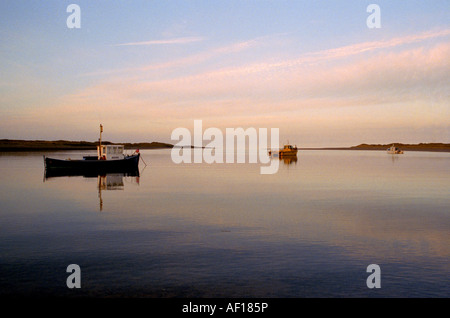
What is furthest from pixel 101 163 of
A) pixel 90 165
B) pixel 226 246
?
A: pixel 226 246

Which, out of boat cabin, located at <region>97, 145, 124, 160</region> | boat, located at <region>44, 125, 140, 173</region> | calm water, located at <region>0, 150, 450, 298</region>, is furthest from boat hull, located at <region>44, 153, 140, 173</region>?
calm water, located at <region>0, 150, 450, 298</region>

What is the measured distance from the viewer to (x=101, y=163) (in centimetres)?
Result: 6034

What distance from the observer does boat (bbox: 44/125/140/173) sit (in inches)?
2368

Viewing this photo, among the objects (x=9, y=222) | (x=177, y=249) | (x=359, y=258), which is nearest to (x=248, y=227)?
(x=177, y=249)

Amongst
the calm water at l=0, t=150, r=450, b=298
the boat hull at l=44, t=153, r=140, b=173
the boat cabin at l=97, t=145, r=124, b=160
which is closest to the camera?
the calm water at l=0, t=150, r=450, b=298

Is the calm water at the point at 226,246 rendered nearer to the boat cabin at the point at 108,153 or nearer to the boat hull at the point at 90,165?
the boat hull at the point at 90,165

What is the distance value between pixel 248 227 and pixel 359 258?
21.4 ft

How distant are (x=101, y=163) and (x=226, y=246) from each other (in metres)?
48.5

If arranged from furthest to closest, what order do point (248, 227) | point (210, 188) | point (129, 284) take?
point (210, 188) → point (248, 227) → point (129, 284)

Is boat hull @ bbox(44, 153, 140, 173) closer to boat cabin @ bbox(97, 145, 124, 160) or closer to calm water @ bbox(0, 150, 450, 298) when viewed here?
boat cabin @ bbox(97, 145, 124, 160)

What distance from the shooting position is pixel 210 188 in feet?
125

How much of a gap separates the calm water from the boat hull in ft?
98.6
